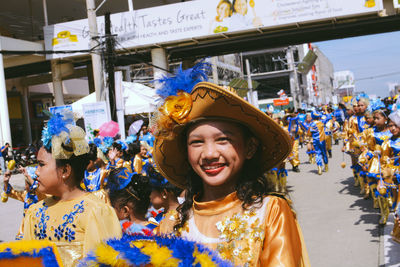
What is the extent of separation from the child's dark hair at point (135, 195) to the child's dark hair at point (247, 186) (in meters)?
1.50

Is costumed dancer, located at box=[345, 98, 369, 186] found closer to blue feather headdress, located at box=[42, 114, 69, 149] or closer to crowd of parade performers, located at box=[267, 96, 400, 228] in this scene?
crowd of parade performers, located at box=[267, 96, 400, 228]

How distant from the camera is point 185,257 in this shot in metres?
1.27

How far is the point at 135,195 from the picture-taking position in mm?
3799

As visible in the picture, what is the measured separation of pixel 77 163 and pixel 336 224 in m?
5.75

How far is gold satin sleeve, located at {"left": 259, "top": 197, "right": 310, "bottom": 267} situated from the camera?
5.80 feet

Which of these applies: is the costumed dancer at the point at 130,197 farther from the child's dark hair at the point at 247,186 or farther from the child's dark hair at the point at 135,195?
the child's dark hair at the point at 247,186

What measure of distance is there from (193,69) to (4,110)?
57.5 feet

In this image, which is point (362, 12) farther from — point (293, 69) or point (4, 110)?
point (293, 69)

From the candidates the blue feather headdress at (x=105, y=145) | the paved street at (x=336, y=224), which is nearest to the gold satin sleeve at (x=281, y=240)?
the paved street at (x=336, y=224)

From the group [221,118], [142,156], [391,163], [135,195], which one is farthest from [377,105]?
[221,118]

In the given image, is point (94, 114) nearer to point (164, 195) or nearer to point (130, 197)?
point (164, 195)

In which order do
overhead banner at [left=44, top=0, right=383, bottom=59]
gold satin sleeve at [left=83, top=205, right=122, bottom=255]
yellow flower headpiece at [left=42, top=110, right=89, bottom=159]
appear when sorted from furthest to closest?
overhead banner at [left=44, top=0, right=383, bottom=59], yellow flower headpiece at [left=42, top=110, right=89, bottom=159], gold satin sleeve at [left=83, top=205, right=122, bottom=255]

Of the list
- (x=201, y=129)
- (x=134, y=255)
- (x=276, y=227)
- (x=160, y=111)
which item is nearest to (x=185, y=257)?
(x=134, y=255)

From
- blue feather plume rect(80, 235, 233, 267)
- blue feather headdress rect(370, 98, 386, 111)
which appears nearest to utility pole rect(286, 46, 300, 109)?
blue feather headdress rect(370, 98, 386, 111)
